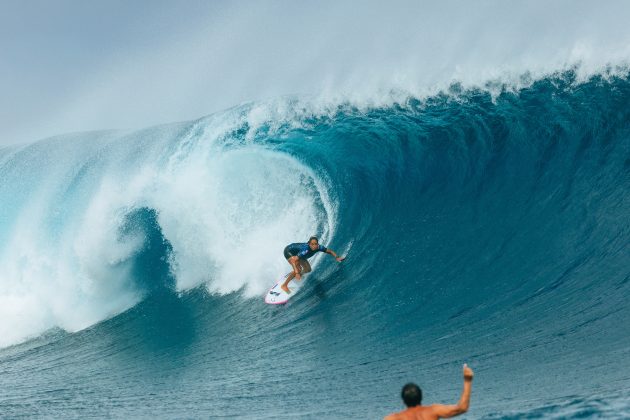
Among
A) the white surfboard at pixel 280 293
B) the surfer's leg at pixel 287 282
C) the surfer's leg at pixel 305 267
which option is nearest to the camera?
the white surfboard at pixel 280 293

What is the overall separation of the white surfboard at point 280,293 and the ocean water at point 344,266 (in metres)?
0.22

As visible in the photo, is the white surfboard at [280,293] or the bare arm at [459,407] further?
the white surfboard at [280,293]

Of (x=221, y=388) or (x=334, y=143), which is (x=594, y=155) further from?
(x=221, y=388)

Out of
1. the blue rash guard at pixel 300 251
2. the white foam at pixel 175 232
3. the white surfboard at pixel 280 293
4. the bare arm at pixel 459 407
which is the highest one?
the white foam at pixel 175 232

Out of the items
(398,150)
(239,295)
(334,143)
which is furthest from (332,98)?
(239,295)

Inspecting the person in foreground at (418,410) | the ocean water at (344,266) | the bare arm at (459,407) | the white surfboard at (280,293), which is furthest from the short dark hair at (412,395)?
the white surfboard at (280,293)

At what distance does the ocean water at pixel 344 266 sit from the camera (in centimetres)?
670

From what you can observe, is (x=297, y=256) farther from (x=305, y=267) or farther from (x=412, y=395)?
(x=412, y=395)

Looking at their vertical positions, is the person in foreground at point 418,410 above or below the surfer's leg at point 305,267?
below

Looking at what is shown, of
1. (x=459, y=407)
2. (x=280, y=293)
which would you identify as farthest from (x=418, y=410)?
(x=280, y=293)

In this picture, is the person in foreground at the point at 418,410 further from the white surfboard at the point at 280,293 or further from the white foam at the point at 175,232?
the white foam at the point at 175,232

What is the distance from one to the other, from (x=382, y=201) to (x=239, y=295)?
3.91m

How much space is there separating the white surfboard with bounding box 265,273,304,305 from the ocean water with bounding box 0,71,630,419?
221 mm

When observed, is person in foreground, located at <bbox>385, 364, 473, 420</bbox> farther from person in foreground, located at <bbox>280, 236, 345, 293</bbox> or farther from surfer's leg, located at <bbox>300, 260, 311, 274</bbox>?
surfer's leg, located at <bbox>300, 260, 311, 274</bbox>
